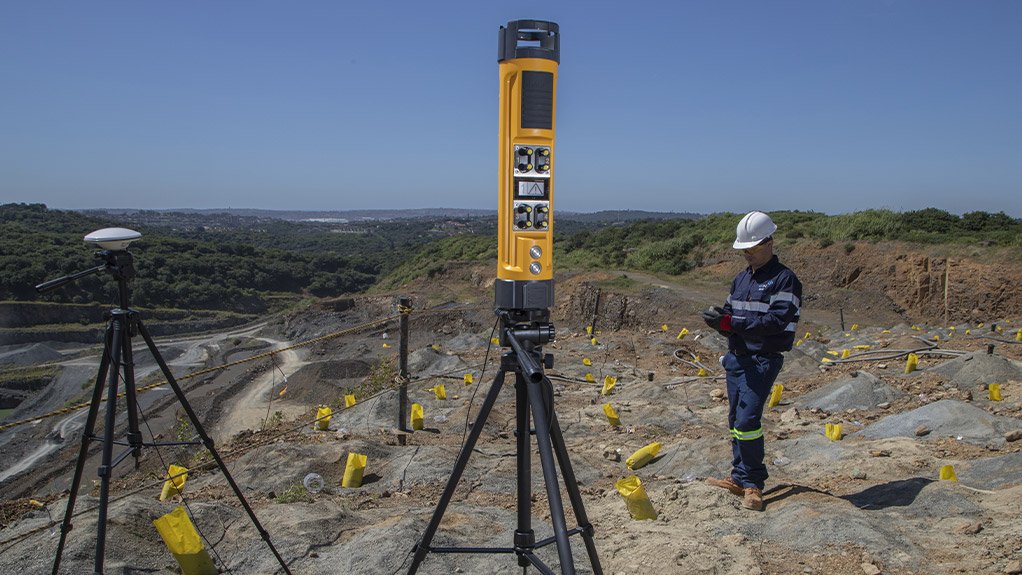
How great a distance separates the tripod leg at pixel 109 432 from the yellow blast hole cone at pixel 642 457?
435 centimetres

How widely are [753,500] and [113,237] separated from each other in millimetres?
4082

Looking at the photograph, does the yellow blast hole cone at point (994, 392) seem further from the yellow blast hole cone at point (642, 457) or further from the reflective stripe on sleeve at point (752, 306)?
the reflective stripe on sleeve at point (752, 306)

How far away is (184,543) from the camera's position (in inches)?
142

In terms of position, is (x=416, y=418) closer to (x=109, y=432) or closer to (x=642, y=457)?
(x=642, y=457)

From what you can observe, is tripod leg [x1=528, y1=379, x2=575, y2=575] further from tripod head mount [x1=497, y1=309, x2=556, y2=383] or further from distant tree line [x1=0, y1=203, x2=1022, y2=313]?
distant tree line [x1=0, y1=203, x2=1022, y2=313]

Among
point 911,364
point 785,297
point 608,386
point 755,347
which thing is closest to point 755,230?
point 785,297

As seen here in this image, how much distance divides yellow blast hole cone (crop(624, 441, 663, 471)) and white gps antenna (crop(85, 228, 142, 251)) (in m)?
4.62

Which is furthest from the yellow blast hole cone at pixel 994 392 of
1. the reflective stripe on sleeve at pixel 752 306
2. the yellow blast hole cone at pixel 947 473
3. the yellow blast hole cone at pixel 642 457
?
the reflective stripe on sleeve at pixel 752 306

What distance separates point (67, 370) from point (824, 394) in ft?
112

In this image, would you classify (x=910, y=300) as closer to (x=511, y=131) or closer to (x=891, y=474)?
(x=891, y=474)

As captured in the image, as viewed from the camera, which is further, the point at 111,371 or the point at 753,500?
the point at 753,500

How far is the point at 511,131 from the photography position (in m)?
2.82

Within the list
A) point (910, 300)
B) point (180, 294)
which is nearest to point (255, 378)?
point (910, 300)

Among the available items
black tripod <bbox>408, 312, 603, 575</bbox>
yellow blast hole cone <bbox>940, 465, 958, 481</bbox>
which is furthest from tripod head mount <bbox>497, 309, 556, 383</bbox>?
yellow blast hole cone <bbox>940, 465, 958, 481</bbox>
